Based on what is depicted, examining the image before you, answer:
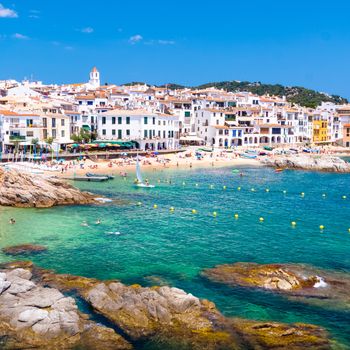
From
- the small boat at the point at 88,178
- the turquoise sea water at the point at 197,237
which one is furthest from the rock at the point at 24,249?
the small boat at the point at 88,178

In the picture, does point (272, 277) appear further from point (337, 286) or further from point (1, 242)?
point (1, 242)

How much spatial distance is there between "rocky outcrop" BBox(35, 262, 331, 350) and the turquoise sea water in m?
1.35

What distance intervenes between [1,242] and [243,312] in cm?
1935

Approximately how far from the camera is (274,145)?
117 metres

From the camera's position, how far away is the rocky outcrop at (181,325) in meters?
19.1

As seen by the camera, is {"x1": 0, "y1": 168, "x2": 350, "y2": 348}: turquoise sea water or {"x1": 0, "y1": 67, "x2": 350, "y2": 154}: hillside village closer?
{"x1": 0, "y1": 168, "x2": 350, "y2": 348}: turquoise sea water

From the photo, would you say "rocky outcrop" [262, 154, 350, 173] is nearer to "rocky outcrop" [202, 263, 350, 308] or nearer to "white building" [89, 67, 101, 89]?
"rocky outcrop" [202, 263, 350, 308]

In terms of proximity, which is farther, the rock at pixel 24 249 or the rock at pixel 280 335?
the rock at pixel 24 249

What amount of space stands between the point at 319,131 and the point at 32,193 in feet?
345

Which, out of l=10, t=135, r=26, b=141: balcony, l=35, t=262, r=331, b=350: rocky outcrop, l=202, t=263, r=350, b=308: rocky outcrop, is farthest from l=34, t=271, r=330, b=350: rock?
l=10, t=135, r=26, b=141: balcony

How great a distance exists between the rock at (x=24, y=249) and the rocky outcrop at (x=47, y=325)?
931cm

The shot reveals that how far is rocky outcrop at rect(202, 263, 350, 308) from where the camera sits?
23.8 m

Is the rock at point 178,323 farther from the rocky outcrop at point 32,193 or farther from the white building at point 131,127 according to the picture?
the white building at point 131,127

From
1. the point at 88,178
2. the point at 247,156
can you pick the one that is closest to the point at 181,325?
the point at 88,178
